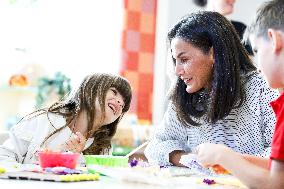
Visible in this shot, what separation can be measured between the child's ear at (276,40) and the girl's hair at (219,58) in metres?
0.56

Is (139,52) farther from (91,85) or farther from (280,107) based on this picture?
(280,107)

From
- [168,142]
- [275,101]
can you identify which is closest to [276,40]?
[275,101]

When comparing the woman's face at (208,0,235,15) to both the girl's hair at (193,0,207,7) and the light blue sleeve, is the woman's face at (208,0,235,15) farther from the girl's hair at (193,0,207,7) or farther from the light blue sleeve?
the light blue sleeve

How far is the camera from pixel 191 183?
1.16m

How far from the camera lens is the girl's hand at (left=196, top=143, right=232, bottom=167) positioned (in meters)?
1.07

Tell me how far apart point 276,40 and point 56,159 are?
1.85 ft

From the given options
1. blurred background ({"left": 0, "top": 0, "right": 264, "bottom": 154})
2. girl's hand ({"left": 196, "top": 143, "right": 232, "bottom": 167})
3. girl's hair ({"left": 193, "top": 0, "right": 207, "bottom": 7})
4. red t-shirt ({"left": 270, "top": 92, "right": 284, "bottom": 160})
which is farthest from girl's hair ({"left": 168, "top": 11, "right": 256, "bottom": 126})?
girl's hair ({"left": 193, "top": 0, "right": 207, "bottom": 7})

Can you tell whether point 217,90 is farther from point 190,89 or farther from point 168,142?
point 168,142

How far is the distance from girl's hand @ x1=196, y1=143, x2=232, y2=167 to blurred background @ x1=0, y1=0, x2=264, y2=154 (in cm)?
227

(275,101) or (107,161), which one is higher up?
(275,101)

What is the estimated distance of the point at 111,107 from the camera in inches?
74.1

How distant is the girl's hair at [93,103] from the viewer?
1873mm

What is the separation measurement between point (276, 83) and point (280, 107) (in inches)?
A: 2.0

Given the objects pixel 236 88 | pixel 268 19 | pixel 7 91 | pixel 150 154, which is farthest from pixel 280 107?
pixel 7 91
